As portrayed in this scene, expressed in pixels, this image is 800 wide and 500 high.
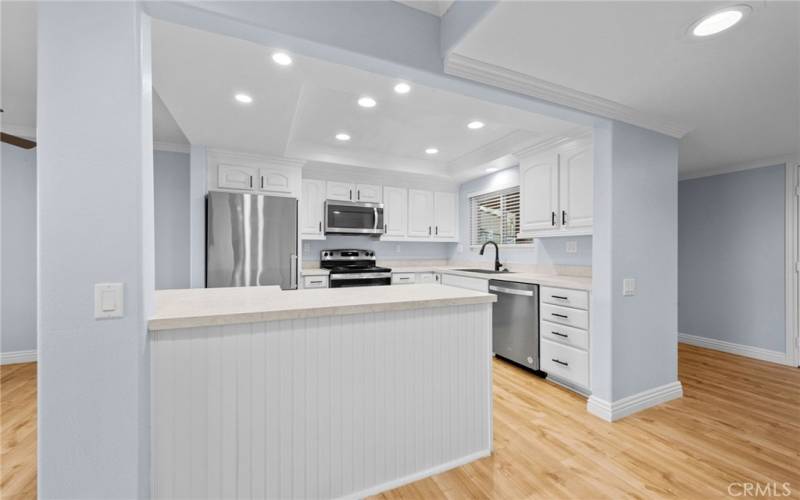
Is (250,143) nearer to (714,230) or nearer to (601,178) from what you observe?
(601,178)

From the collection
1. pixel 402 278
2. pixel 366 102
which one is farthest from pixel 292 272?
pixel 366 102

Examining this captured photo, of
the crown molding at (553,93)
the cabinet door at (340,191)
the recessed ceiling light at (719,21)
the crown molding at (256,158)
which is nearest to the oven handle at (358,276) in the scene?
the cabinet door at (340,191)

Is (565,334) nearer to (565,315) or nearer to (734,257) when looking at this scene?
(565,315)

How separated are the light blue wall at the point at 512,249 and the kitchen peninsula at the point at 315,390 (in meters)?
2.03

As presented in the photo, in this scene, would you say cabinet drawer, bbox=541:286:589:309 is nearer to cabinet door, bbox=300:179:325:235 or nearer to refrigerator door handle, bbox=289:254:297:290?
refrigerator door handle, bbox=289:254:297:290

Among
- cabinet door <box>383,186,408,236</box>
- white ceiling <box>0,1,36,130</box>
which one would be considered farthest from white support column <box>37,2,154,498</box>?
cabinet door <box>383,186,408,236</box>

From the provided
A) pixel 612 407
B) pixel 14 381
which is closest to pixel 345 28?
pixel 612 407

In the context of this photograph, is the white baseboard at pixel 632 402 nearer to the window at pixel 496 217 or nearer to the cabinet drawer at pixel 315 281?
the window at pixel 496 217

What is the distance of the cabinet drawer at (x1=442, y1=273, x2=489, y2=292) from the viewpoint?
3550 millimetres

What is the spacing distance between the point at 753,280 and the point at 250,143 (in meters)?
5.58

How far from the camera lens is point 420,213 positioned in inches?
194

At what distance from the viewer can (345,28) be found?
148 centimetres

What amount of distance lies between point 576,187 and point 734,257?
2.49 meters

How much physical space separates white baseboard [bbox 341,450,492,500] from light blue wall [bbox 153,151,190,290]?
3351mm
